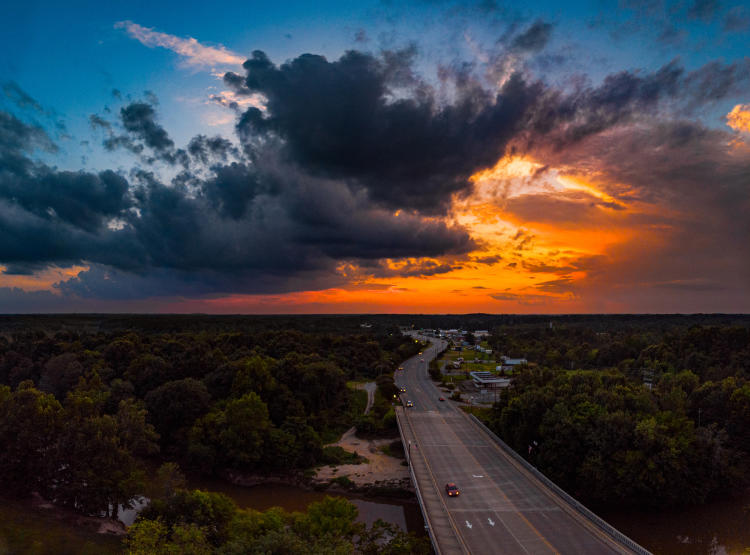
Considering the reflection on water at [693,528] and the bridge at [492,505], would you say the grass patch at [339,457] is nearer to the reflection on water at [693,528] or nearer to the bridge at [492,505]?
the bridge at [492,505]

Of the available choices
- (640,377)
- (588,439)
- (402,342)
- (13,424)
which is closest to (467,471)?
(588,439)

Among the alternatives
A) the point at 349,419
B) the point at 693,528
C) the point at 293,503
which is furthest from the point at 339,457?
the point at 693,528

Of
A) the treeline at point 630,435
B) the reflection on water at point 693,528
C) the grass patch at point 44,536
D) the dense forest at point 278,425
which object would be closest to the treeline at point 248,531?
the dense forest at point 278,425

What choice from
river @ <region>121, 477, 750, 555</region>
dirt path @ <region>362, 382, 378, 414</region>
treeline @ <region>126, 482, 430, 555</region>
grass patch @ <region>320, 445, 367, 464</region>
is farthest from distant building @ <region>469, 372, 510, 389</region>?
treeline @ <region>126, 482, 430, 555</region>

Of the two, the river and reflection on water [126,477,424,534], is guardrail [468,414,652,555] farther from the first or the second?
reflection on water [126,477,424,534]

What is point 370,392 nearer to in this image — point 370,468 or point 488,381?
point 488,381

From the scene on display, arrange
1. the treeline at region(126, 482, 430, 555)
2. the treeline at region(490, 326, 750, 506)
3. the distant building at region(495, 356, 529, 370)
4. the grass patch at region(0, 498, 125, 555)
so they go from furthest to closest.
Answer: the distant building at region(495, 356, 529, 370) < the treeline at region(490, 326, 750, 506) < the grass patch at region(0, 498, 125, 555) < the treeline at region(126, 482, 430, 555)
